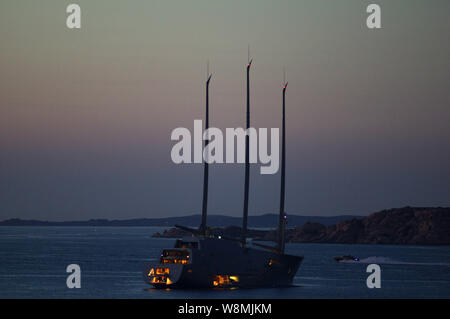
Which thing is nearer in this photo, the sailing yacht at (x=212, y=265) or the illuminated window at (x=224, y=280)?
the sailing yacht at (x=212, y=265)

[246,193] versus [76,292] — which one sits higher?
[246,193]

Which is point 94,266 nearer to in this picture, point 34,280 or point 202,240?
point 34,280

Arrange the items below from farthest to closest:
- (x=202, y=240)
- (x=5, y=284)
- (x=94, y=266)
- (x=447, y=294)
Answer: (x=94, y=266), (x=5, y=284), (x=447, y=294), (x=202, y=240)

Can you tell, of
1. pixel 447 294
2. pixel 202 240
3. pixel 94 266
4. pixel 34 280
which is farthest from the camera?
pixel 94 266

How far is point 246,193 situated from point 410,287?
2699 cm

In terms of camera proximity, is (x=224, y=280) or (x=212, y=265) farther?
(x=224, y=280)

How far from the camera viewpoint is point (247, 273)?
247ft

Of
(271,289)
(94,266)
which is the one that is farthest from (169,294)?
(94,266)

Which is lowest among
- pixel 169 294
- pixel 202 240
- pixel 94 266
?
pixel 94 266

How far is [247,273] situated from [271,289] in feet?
9.13

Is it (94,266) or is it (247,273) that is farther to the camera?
(94,266)

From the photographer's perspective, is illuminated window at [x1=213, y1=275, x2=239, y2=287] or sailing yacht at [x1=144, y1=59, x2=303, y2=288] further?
illuminated window at [x1=213, y1=275, x2=239, y2=287]

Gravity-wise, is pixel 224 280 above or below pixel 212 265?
below

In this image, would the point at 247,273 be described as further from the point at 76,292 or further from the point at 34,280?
the point at 34,280
